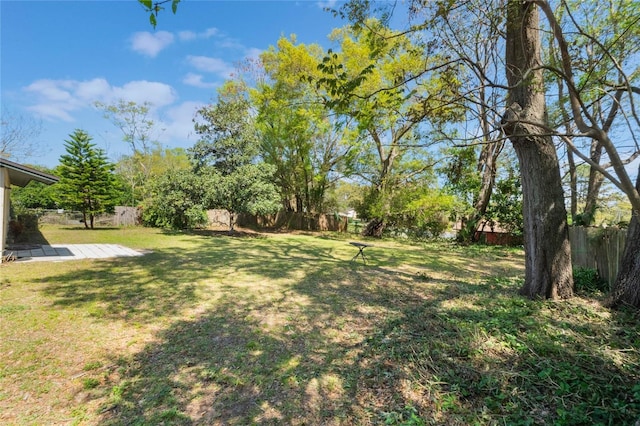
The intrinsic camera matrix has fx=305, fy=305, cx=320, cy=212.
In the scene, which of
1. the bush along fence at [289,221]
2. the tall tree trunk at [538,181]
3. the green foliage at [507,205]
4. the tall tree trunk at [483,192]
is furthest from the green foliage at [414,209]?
the tall tree trunk at [538,181]

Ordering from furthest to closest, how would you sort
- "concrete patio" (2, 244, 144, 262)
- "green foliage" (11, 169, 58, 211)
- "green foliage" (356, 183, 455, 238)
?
1. "green foliage" (11, 169, 58, 211)
2. "green foliage" (356, 183, 455, 238)
3. "concrete patio" (2, 244, 144, 262)

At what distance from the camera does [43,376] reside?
2643 mm

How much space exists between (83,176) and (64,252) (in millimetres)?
8263

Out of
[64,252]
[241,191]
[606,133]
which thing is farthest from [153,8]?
[241,191]

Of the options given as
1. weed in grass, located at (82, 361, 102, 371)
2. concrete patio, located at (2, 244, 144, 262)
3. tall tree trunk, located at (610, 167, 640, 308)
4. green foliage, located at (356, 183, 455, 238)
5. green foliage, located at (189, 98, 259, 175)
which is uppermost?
green foliage, located at (189, 98, 259, 175)

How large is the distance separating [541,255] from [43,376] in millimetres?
5742

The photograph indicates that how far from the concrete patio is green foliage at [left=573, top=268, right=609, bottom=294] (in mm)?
9673

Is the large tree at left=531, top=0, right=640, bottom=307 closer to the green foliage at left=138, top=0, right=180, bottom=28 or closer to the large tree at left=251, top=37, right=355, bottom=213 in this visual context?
the green foliage at left=138, top=0, right=180, bottom=28

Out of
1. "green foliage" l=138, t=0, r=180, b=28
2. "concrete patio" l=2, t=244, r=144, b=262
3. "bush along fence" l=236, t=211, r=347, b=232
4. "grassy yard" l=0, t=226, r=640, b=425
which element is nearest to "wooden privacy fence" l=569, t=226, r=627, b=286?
"grassy yard" l=0, t=226, r=640, b=425

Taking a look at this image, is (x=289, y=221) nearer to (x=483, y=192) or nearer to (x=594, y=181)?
(x=483, y=192)

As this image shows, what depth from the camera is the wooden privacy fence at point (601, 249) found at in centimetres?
449

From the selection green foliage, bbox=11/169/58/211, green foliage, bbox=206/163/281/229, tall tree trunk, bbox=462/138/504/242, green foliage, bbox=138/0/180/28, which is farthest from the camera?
green foliage, bbox=11/169/58/211

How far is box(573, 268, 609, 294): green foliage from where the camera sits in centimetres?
453

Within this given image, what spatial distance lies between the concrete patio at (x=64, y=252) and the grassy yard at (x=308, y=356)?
7.33 feet
